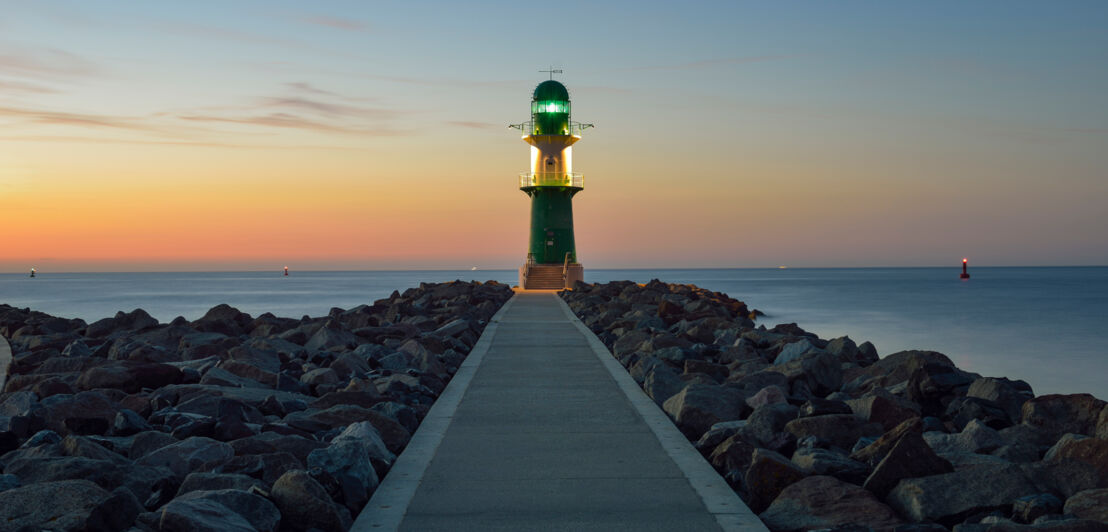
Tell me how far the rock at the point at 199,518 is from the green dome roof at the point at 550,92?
3251 cm

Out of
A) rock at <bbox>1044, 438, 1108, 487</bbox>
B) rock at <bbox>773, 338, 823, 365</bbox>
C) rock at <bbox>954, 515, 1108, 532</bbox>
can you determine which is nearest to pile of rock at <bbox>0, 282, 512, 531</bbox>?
rock at <bbox>954, 515, 1108, 532</bbox>

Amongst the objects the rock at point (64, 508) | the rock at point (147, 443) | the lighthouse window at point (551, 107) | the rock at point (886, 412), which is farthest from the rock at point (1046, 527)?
the lighthouse window at point (551, 107)

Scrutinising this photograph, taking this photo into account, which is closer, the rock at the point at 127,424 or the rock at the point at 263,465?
the rock at the point at 263,465

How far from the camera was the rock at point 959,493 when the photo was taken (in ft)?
15.3

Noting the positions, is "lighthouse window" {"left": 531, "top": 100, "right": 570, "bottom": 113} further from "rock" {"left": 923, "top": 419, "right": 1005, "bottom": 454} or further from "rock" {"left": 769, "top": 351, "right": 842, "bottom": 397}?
"rock" {"left": 923, "top": 419, "right": 1005, "bottom": 454}

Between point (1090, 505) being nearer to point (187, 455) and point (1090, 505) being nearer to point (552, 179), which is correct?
point (187, 455)

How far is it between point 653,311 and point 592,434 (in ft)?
42.8

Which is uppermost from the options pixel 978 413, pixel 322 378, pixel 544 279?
pixel 544 279

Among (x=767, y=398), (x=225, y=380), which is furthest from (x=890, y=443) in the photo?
(x=225, y=380)

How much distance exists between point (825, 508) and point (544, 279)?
3029 centimetres

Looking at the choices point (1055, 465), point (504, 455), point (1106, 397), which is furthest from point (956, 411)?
point (1106, 397)

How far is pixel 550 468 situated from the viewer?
546cm

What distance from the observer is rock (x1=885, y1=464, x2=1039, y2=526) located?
467cm

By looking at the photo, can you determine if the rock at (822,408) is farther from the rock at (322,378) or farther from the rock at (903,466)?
the rock at (322,378)
